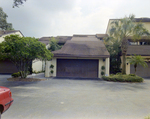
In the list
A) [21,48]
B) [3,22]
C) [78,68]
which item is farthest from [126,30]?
[3,22]

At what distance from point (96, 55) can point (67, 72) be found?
13.5ft

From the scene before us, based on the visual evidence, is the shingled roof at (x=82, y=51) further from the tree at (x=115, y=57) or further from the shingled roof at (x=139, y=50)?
the shingled roof at (x=139, y=50)

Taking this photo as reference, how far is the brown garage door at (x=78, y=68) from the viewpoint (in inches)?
641

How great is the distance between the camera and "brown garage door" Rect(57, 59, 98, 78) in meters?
16.3

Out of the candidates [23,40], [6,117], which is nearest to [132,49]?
[23,40]

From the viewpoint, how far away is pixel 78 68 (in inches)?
642

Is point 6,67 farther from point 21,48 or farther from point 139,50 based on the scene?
point 139,50

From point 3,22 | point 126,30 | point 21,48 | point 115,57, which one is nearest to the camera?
Answer: point 21,48

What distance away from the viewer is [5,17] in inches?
1249

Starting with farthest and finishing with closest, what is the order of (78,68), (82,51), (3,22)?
(3,22), (78,68), (82,51)

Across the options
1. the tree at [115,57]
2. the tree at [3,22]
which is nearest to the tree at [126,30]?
the tree at [115,57]

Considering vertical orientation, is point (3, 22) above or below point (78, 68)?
above

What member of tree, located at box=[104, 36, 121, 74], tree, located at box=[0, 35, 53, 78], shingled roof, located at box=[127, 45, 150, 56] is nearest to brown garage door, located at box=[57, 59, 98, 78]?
tree, located at box=[0, 35, 53, 78]

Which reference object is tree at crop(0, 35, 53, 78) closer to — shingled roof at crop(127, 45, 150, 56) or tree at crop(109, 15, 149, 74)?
tree at crop(109, 15, 149, 74)
